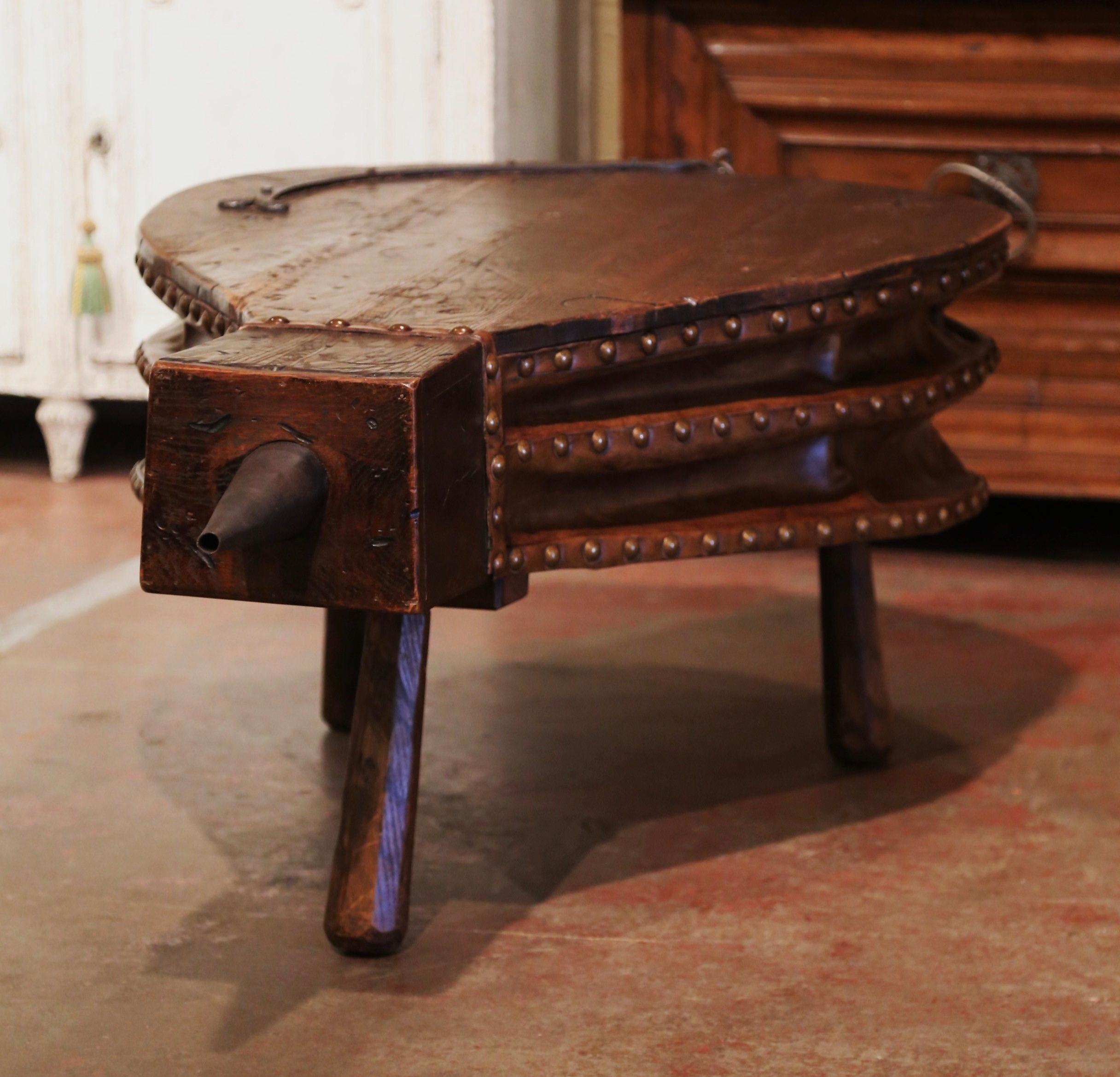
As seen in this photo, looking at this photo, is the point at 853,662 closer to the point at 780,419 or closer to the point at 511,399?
the point at 780,419

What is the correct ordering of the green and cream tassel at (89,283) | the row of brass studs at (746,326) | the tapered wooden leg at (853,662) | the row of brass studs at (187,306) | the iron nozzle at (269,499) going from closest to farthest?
1. the iron nozzle at (269,499)
2. the row of brass studs at (746,326)
3. the row of brass studs at (187,306)
4. the tapered wooden leg at (853,662)
5. the green and cream tassel at (89,283)

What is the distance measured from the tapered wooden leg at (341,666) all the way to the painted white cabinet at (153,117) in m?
1.24

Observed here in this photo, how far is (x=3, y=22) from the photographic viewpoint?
2756mm

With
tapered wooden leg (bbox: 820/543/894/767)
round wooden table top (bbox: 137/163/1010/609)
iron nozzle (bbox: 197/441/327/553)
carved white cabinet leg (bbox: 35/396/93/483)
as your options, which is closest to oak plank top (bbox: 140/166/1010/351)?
round wooden table top (bbox: 137/163/1010/609)

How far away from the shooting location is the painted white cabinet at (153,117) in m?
2.61

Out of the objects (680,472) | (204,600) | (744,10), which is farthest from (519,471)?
(744,10)

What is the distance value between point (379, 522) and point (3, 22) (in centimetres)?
219

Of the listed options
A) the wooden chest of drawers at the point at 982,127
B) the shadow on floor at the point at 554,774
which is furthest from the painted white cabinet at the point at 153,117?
the shadow on floor at the point at 554,774

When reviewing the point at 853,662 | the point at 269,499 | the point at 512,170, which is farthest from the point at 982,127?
the point at 269,499

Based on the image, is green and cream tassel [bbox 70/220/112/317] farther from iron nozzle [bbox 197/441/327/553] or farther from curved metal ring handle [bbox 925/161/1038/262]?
iron nozzle [bbox 197/441/327/553]

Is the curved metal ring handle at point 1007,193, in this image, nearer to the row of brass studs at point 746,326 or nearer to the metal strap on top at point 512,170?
the metal strap on top at point 512,170

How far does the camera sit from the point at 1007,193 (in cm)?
228

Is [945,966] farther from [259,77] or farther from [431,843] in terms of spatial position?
[259,77]

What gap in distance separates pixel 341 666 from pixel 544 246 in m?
0.54
